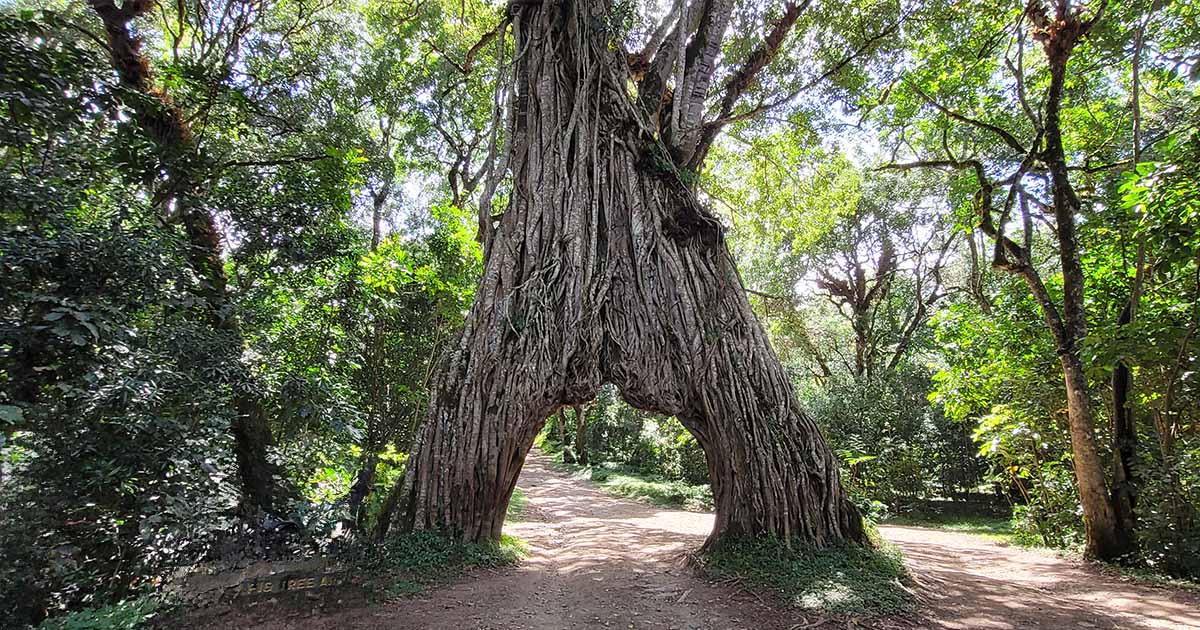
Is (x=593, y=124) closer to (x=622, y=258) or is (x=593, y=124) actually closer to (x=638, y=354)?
(x=622, y=258)

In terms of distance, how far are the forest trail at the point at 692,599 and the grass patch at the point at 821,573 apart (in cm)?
16

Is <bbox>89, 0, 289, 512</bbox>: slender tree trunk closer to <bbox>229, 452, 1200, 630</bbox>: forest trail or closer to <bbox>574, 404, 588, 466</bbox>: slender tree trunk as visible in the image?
<bbox>229, 452, 1200, 630</bbox>: forest trail

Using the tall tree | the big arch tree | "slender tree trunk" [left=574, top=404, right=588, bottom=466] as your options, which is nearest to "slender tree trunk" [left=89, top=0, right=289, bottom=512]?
the big arch tree

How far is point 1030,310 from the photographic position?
7082 mm

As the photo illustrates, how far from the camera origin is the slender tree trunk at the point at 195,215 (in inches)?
156

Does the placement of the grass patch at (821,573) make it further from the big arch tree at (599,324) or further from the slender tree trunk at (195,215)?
the slender tree trunk at (195,215)

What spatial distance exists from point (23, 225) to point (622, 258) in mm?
4608

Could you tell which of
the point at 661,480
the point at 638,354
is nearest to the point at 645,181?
the point at 638,354

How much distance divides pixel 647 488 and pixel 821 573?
874 cm

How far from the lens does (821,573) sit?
444 cm

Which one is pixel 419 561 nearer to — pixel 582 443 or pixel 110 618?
pixel 110 618

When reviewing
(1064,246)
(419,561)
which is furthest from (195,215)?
(1064,246)

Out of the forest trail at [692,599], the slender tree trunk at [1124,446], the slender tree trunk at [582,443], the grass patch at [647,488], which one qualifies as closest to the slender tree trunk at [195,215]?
the forest trail at [692,599]

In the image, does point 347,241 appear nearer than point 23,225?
No
